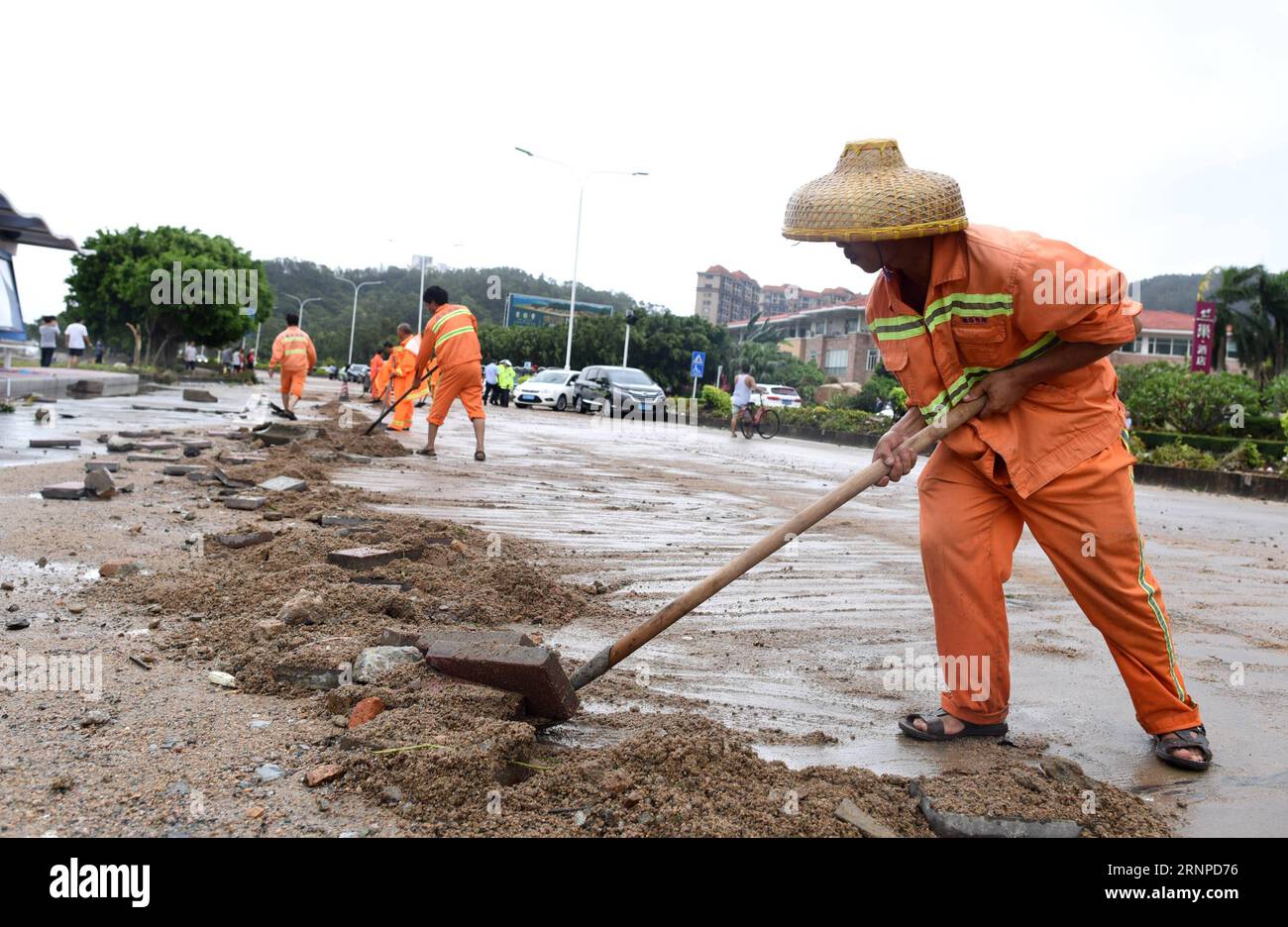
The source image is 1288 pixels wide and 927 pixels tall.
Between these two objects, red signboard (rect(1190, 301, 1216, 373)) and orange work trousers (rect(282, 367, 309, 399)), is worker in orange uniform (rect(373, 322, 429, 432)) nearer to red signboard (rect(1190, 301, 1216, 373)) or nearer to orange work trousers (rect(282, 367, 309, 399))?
orange work trousers (rect(282, 367, 309, 399))

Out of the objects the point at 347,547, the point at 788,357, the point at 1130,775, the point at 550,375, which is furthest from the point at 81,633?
the point at 788,357

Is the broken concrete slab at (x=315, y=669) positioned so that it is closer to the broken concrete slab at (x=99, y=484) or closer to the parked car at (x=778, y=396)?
the broken concrete slab at (x=99, y=484)

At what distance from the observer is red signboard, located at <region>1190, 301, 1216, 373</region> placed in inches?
1602

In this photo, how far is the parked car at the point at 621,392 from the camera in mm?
26625

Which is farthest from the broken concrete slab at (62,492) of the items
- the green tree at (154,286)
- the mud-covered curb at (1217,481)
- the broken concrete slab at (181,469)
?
the green tree at (154,286)

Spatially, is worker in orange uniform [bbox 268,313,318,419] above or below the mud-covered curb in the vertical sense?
above

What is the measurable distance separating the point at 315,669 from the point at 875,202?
80.9 inches

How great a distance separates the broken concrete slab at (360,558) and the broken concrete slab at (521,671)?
149 cm

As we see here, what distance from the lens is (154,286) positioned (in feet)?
99.1

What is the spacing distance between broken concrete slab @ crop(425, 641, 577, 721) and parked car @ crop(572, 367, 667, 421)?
23683mm

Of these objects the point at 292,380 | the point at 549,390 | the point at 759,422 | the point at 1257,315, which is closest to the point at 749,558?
the point at 292,380

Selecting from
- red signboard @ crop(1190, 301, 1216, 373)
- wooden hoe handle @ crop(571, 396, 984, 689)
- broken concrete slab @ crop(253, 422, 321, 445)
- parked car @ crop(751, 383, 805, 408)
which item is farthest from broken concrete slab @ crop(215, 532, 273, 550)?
red signboard @ crop(1190, 301, 1216, 373)

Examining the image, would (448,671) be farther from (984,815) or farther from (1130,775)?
(1130,775)

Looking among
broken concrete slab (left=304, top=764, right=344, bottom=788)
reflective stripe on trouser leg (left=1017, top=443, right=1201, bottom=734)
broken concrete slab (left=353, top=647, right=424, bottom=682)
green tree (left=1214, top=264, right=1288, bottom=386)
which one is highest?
green tree (left=1214, top=264, right=1288, bottom=386)
